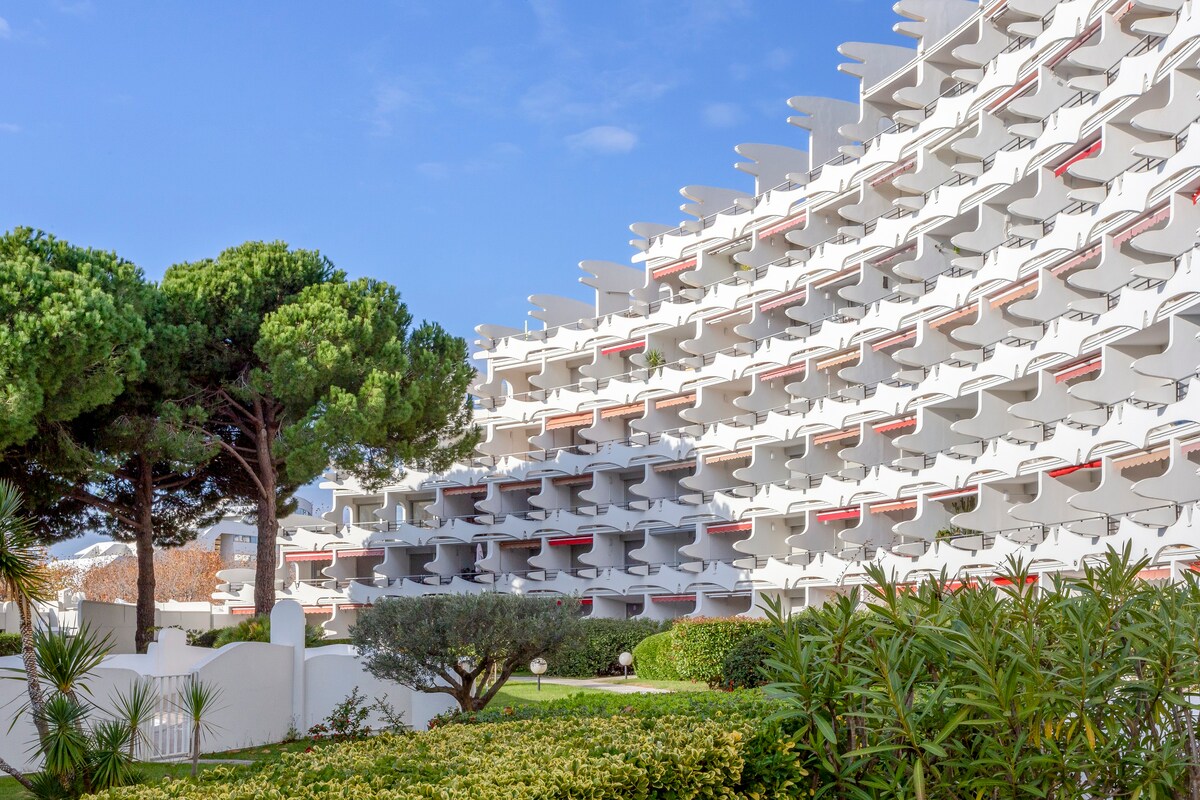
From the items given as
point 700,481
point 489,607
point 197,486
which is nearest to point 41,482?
point 197,486

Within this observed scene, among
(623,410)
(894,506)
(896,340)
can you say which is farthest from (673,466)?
(896,340)

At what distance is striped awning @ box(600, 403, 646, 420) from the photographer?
5312 cm

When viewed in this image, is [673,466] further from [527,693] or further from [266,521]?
[527,693]

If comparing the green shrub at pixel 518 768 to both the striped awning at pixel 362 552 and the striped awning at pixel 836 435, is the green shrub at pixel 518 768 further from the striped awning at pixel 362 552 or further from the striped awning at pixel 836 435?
the striped awning at pixel 362 552

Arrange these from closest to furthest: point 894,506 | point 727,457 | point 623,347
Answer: point 894,506 < point 727,457 < point 623,347

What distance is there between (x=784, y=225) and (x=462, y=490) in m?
20.0

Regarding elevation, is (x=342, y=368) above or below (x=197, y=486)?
above

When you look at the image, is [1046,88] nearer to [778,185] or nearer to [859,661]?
[778,185]

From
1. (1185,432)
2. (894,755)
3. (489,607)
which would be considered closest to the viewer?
(894,755)

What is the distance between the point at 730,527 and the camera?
47812 mm

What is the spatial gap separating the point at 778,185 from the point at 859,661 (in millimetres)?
43770

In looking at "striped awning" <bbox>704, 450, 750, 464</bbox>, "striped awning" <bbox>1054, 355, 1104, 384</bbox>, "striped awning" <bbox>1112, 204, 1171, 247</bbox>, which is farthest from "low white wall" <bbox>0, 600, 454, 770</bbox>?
"striped awning" <bbox>704, 450, 750, 464</bbox>

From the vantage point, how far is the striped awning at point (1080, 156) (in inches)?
1325

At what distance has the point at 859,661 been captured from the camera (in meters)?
8.91
